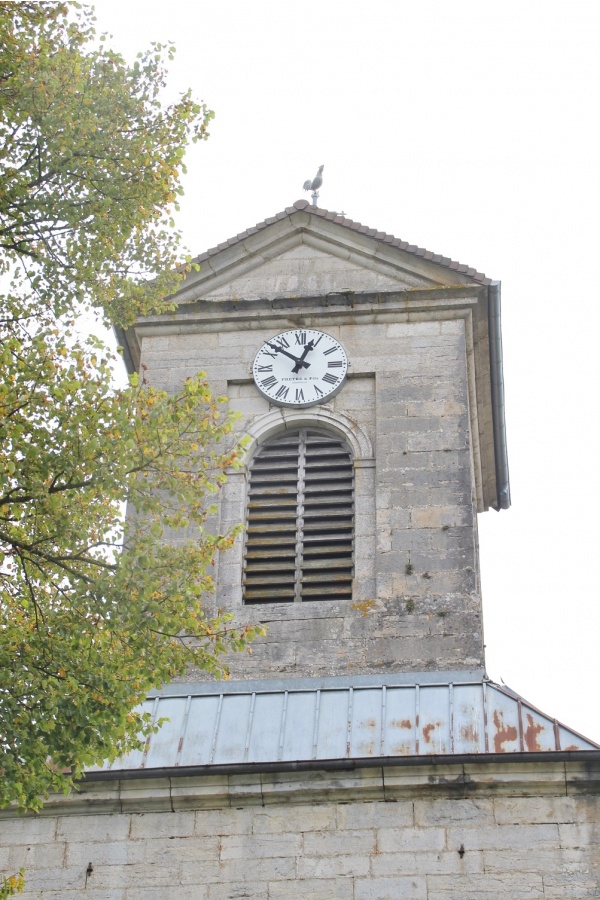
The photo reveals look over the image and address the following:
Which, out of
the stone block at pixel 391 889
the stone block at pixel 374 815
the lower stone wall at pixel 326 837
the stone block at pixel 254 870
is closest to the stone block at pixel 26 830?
the lower stone wall at pixel 326 837

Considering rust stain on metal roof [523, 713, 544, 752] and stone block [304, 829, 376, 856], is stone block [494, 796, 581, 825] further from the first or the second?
stone block [304, 829, 376, 856]

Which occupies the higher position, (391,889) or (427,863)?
(427,863)

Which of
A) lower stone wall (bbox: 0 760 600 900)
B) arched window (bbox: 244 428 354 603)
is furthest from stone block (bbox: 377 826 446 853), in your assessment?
arched window (bbox: 244 428 354 603)

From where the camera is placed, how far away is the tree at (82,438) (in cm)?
1231

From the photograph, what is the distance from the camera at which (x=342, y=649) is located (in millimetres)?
17188

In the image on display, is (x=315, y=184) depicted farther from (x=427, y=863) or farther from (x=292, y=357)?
(x=427, y=863)

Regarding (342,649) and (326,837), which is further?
(342,649)

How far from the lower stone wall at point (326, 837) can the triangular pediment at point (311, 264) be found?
7.04 meters

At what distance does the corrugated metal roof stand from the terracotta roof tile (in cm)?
590

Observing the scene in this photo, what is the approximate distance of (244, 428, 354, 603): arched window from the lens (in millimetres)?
17984

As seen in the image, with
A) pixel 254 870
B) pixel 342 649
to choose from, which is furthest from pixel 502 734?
pixel 254 870

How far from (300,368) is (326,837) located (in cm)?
640

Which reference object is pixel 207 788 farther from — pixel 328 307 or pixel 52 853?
pixel 328 307

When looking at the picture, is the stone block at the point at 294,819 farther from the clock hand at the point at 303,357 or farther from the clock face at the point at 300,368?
the clock hand at the point at 303,357
